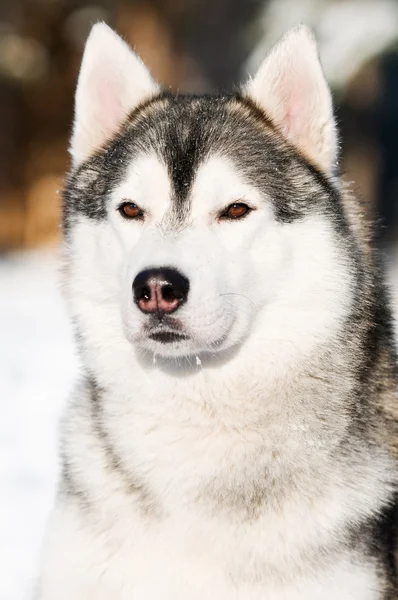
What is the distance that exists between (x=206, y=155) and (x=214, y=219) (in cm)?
26

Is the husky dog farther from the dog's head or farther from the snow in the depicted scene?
the snow

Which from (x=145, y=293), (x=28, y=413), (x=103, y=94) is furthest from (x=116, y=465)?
(x=28, y=413)

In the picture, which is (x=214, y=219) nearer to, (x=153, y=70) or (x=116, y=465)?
(x=116, y=465)

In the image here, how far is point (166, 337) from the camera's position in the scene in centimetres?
271

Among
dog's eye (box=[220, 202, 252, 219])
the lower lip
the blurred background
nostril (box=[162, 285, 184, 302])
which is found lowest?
the lower lip

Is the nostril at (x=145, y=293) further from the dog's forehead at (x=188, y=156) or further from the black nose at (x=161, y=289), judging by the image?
the dog's forehead at (x=188, y=156)

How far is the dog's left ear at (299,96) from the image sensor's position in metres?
2.94

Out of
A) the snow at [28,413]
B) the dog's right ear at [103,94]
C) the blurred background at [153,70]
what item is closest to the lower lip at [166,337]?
the dog's right ear at [103,94]

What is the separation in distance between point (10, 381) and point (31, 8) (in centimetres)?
1042

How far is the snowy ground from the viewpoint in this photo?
413 cm

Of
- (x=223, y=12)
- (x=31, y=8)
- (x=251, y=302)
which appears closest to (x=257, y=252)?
(x=251, y=302)

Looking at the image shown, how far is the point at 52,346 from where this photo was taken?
893 centimetres

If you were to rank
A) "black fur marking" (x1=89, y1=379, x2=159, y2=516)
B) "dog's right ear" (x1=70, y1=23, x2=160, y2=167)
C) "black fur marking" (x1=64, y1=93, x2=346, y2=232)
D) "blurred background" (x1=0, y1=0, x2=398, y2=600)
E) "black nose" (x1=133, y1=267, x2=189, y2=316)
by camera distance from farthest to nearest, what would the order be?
"blurred background" (x1=0, y1=0, x2=398, y2=600) < "dog's right ear" (x1=70, y1=23, x2=160, y2=167) < "black fur marking" (x1=64, y1=93, x2=346, y2=232) < "black fur marking" (x1=89, y1=379, x2=159, y2=516) < "black nose" (x1=133, y1=267, x2=189, y2=316)

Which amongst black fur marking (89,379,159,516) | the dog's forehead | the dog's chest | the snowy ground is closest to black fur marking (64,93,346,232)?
the dog's forehead
